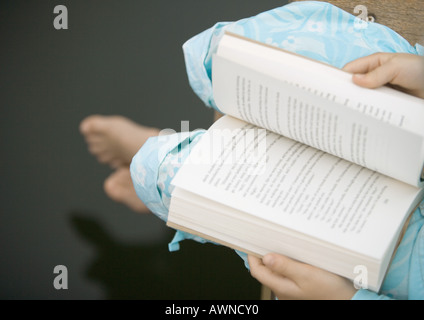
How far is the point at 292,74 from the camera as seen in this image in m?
0.56

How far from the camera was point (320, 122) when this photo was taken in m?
0.57

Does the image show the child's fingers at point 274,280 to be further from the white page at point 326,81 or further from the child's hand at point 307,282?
the white page at point 326,81

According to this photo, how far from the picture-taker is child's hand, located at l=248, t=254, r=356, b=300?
21.8 inches

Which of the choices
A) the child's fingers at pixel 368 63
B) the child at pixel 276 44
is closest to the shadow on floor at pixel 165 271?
the child at pixel 276 44

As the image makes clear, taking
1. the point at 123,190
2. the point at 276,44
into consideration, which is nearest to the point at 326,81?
the point at 276,44

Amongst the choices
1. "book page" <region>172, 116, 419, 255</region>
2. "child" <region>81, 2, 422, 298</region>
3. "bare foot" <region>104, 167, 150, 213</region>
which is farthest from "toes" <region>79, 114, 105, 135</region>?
"book page" <region>172, 116, 419, 255</region>

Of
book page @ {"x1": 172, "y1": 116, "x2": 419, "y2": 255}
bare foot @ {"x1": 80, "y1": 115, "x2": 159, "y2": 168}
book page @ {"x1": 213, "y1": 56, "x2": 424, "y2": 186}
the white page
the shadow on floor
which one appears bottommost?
the shadow on floor

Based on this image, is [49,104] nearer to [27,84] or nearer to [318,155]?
[27,84]

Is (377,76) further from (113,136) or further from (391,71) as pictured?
(113,136)

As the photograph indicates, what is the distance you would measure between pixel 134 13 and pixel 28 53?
283 mm

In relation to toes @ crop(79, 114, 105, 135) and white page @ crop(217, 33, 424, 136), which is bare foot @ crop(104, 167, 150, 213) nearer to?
toes @ crop(79, 114, 105, 135)

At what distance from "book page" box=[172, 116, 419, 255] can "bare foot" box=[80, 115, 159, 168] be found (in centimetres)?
49

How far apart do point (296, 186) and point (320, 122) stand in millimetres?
78
